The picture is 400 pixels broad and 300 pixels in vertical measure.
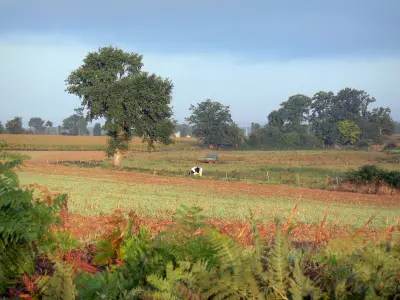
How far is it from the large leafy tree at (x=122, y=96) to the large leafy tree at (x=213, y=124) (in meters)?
76.5

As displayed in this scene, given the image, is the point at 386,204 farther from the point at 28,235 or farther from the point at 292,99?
the point at 292,99

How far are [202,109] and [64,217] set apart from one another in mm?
128941

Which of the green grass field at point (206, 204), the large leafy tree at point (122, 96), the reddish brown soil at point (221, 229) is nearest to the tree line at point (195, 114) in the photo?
the large leafy tree at point (122, 96)

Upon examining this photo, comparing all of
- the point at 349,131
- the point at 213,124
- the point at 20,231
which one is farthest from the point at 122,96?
the point at 349,131

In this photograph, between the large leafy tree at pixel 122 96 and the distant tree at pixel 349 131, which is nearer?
the large leafy tree at pixel 122 96

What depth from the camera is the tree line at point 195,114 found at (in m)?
48.2

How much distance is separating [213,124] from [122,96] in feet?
269

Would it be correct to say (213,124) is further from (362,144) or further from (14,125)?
(14,125)

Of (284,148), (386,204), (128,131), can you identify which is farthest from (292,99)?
(386,204)

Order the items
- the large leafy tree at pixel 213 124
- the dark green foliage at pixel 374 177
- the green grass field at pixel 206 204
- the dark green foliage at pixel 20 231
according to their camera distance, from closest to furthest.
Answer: the dark green foliage at pixel 20 231, the green grass field at pixel 206 204, the dark green foliage at pixel 374 177, the large leafy tree at pixel 213 124

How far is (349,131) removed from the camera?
13775cm

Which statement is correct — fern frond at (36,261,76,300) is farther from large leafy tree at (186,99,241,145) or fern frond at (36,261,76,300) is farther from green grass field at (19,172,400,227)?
large leafy tree at (186,99,241,145)

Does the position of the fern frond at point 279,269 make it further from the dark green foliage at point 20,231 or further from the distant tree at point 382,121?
the distant tree at point 382,121

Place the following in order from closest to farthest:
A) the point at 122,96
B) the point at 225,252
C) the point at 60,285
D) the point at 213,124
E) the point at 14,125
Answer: the point at 225,252 < the point at 60,285 < the point at 122,96 < the point at 213,124 < the point at 14,125
